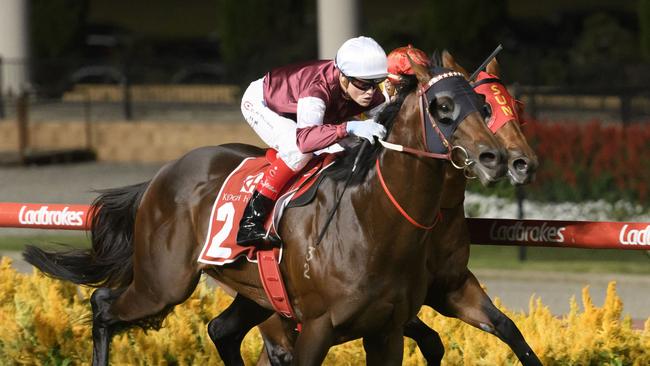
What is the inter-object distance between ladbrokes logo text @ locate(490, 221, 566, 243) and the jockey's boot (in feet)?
4.11

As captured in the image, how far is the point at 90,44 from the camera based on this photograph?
31.3 metres

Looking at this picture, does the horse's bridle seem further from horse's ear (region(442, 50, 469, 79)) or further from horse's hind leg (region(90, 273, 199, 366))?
horse's hind leg (region(90, 273, 199, 366))

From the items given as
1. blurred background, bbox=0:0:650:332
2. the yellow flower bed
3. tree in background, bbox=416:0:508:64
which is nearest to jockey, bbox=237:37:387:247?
the yellow flower bed

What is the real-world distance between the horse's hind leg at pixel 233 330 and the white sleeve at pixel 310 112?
144 centimetres

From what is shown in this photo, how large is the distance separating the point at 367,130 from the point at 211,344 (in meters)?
2.30

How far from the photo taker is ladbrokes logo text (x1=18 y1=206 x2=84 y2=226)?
786cm

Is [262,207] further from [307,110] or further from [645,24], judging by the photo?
[645,24]

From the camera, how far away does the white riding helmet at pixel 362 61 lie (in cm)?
598

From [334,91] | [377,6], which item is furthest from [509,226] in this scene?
[377,6]

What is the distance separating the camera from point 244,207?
6402 millimetres

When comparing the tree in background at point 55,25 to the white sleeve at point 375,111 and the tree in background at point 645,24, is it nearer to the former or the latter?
the tree in background at point 645,24

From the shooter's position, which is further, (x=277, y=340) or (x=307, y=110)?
(x=277, y=340)

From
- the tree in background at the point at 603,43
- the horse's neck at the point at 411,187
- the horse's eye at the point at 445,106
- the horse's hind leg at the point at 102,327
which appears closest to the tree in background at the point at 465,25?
the tree in background at the point at 603,43

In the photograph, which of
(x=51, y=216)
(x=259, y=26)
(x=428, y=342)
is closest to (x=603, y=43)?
(x=259, y=26)
